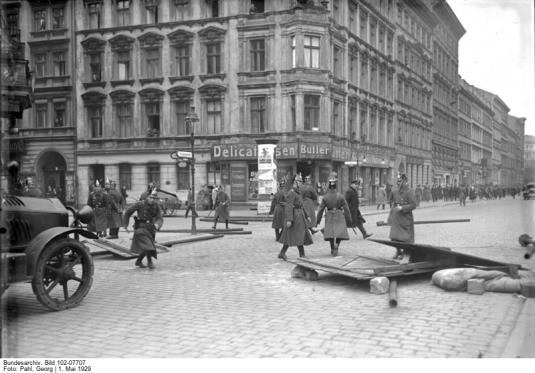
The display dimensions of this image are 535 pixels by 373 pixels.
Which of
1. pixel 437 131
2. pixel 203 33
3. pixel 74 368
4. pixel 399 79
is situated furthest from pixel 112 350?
pixel 437 131

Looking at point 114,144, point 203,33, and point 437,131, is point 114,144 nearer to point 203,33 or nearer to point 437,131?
point 203,33

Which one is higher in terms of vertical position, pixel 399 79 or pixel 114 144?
pixel 399 79

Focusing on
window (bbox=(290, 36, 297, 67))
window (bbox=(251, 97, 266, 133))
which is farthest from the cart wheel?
window (bbox=(290, 36, 297, 67))

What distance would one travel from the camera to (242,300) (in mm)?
6934

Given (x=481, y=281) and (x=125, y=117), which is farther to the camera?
(x=125, y=117)

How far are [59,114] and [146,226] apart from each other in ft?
71.6

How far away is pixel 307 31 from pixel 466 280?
1032 inches

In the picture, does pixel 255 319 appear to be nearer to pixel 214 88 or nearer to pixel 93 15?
pixel 214 88

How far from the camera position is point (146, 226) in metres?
10.1

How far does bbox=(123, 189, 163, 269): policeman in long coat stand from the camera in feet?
32.7

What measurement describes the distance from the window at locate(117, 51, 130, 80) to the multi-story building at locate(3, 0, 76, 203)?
3293 millimetres

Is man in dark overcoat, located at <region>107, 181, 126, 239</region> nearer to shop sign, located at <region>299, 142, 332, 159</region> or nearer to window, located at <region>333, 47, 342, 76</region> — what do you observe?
shop sign, located at <region>299, 142, 332, 159</region>

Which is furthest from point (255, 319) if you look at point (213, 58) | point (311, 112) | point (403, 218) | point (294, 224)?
point (213, 58)

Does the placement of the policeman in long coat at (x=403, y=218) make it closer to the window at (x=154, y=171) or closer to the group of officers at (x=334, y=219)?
the group of officers at (x=334, y=219)
